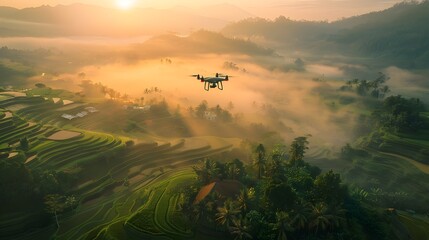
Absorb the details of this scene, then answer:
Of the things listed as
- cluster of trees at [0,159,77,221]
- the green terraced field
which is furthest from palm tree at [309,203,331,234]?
cluster of trees at [0,159,77,221]

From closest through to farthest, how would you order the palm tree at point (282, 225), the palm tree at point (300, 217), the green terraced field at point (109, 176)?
the palm tree at point (282, 225) → the palm tree at point (300, 217) → the green terraced field at point (109, 176)

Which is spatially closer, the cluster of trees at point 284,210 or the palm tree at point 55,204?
the cluster of trees at point 284,210

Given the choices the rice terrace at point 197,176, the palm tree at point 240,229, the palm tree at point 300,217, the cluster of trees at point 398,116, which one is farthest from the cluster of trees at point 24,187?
the cluster of trees at point 398,116

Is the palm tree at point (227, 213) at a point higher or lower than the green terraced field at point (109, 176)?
higher

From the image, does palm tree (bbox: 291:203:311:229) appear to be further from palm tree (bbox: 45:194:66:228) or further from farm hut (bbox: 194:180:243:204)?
palm tree (bbox: 45:194:66:228)

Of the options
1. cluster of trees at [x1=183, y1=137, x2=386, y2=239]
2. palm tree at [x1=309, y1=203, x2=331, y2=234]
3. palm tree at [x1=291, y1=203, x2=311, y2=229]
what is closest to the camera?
palm tree at [x1=309, y1=203, x2=331, y2=234]

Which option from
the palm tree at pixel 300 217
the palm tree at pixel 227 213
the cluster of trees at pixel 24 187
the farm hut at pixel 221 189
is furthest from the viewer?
the cluster of trees at pixel 24 187

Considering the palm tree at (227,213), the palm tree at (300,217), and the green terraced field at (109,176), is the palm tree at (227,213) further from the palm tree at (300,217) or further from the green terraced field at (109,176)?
the palm tree at (300,217)

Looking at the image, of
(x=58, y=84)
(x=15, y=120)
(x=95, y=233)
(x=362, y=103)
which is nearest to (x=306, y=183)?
(x=95, y=233)

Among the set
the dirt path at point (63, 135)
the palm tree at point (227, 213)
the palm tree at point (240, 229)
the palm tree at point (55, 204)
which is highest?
the dirt path at point (63, 135)
